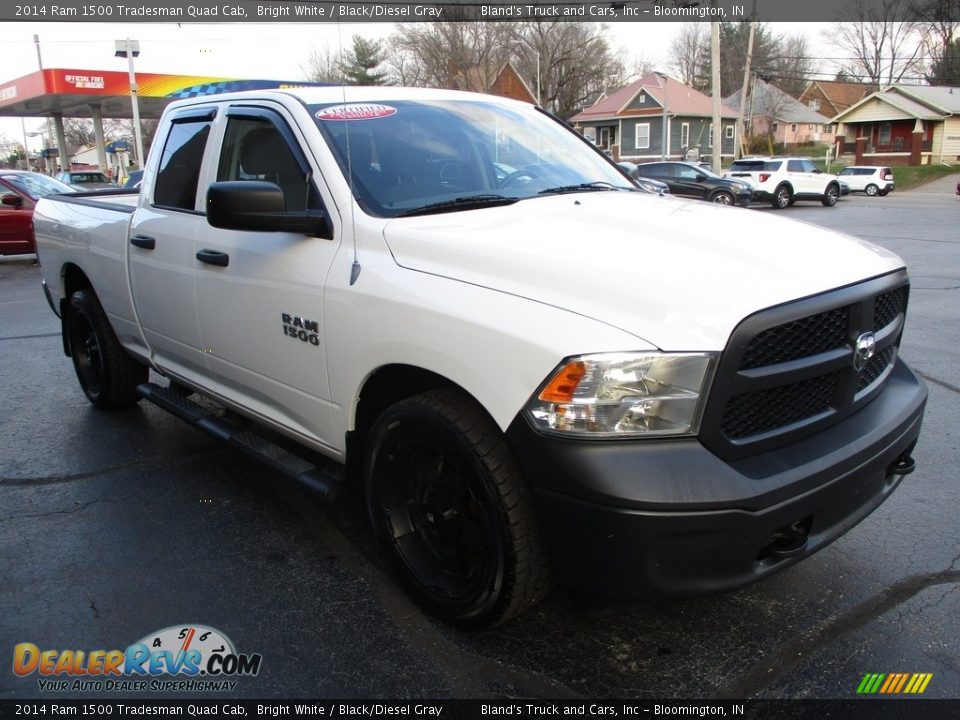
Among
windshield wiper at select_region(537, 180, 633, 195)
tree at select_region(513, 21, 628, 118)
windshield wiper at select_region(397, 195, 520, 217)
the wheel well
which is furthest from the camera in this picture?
tree at select_region(513, 21, 628, 118)

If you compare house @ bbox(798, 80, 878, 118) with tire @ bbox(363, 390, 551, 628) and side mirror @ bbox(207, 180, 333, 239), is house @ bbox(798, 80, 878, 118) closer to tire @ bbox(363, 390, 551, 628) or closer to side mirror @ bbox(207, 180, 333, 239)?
side mirror @ bbox(207, 180, 333, 239)

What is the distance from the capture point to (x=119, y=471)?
4312 mm

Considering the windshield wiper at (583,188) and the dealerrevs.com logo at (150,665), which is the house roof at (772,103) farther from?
the dealerrevs.com logo at (150,665)

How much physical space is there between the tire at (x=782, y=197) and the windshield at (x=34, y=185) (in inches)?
954

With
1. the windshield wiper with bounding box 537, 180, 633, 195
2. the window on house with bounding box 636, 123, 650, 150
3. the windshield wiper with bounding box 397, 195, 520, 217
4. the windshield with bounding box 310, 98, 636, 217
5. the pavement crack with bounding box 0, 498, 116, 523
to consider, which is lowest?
the pavement crack with bounding box 0, 498, 116, 523

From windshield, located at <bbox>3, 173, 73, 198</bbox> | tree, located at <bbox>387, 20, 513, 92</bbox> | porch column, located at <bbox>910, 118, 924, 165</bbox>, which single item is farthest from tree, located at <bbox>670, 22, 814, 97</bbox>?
windshield, located at <bbox>3, 173, 73, 198</bbox>

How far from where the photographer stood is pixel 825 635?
105 inches

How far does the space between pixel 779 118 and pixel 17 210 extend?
70.3m

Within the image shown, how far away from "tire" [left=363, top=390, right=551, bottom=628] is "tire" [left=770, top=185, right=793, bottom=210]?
2931cm

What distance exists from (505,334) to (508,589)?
82 cm

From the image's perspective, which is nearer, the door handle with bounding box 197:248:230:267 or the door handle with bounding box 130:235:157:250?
the door handle with bounding box 197:248:230:267

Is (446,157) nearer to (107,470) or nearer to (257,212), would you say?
(257,212)

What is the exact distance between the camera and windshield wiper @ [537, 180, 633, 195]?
334 centimetres

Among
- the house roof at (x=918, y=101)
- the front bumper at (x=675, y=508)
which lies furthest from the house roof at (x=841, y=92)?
the front bumper at (x=675, y=508)
